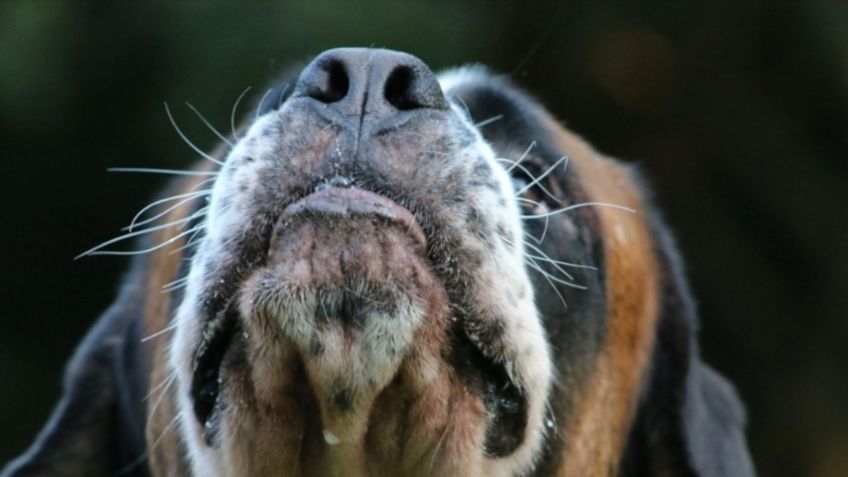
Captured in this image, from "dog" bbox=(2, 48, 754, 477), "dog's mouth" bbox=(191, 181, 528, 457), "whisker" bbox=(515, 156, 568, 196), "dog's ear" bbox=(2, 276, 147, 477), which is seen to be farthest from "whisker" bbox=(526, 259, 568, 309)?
"dog's ear" bbox=(2, 276, 147, 477)

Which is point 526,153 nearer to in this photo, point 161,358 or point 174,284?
point 174,284

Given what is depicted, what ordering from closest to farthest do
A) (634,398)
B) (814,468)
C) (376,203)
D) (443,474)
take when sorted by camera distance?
1. (376,203)
2. (443,474)
3. (634,398)
4. (814,468)

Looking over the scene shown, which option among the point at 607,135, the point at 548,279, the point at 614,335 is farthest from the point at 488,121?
the point at 607,135

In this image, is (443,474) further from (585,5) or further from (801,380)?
(801,380)

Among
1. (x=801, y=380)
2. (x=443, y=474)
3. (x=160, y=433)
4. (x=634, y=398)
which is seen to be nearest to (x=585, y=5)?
(x=801, y=380)

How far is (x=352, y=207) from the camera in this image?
8.48 ft

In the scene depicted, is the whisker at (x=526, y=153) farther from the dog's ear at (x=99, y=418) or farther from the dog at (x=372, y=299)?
the dog's ear at (x=99, y=418)

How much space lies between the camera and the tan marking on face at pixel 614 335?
3506mm

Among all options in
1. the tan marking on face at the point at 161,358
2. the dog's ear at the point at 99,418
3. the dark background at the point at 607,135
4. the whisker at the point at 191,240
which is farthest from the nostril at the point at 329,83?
the dark background at the point at 607,135

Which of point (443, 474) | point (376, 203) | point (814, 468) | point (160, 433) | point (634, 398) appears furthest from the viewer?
point (814, 468)

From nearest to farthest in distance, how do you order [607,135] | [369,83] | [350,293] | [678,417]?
[350,293]
[369,83]
[678,417]
[607,135]

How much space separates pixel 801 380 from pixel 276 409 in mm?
6087

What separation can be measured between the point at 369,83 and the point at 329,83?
0.10m

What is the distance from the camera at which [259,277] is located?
8.66 feet
